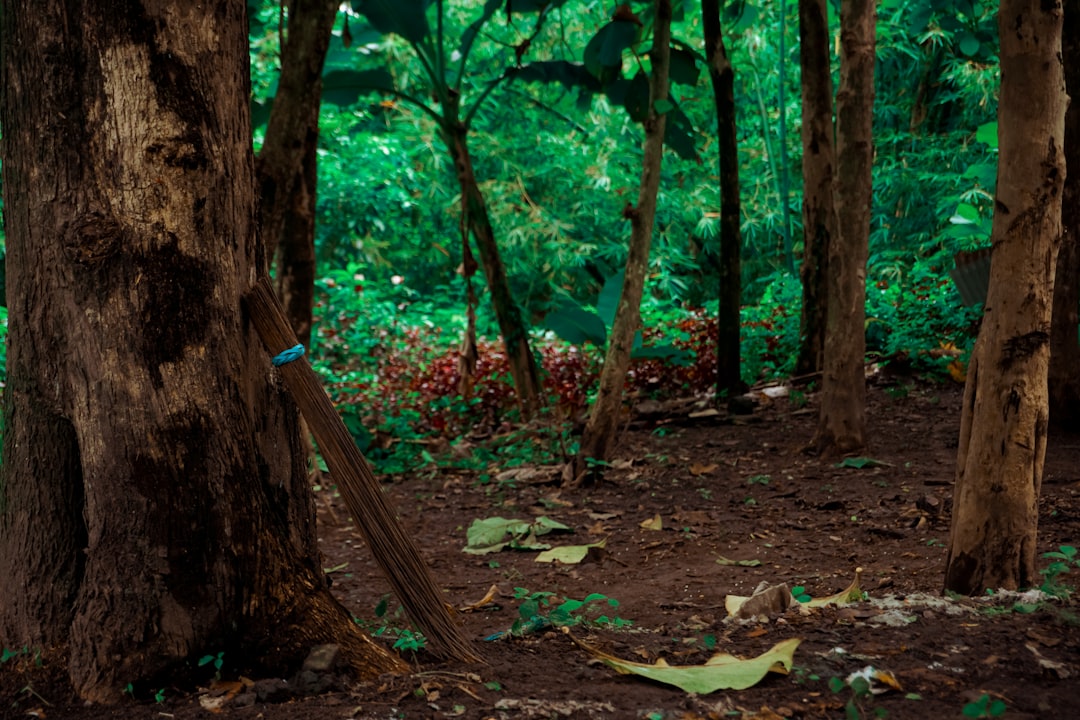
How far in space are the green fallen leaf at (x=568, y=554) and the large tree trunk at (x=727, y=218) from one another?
10.1 feet

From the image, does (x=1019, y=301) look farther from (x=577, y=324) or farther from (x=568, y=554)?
(x=577, y=324)

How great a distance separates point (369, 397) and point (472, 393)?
4.74ft

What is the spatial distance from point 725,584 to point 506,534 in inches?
56.6

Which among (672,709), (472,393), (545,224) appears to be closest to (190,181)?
(672,709)

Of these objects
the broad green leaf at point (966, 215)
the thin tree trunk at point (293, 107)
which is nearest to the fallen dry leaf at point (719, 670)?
the thin tree trunk at point (293, 107)

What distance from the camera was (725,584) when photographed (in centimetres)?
366

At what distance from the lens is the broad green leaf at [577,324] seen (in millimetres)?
7148

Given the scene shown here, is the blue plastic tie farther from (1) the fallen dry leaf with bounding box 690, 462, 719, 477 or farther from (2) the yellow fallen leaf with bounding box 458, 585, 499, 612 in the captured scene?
(1) the fallen dry leaf with bounding box 690, 462, 719, 477

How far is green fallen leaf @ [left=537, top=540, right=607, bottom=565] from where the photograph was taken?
4191mm

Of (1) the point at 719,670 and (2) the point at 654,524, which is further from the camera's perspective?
(2) the point at 654,524

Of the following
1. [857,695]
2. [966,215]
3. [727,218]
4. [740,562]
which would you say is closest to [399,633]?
[857,695]

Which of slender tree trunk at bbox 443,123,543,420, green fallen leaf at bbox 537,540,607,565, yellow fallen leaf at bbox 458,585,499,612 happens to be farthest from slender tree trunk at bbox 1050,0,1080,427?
slender tree trunk at bbox 443,123,543,420

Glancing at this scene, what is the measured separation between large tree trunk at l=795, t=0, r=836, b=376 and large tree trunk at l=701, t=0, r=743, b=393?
543 mm

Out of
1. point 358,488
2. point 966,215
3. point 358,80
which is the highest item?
point 358,80
